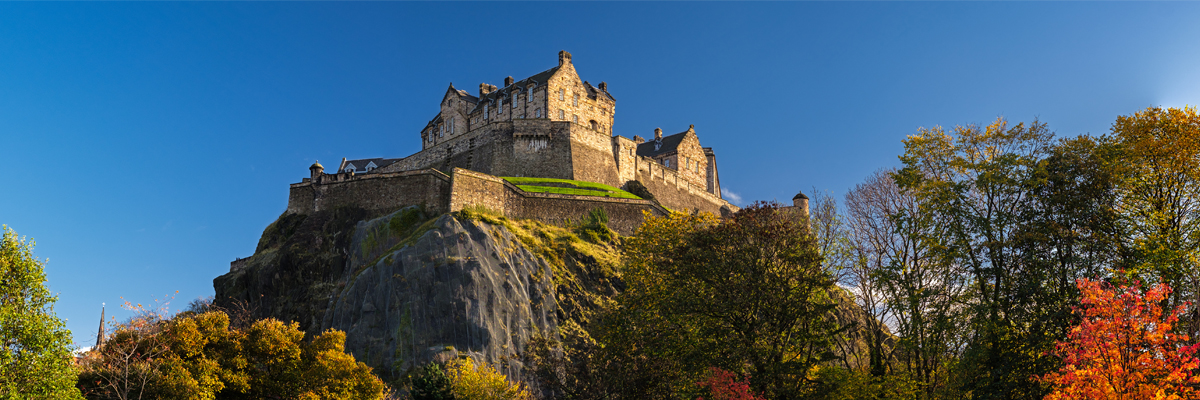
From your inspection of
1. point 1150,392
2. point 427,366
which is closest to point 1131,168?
point 1150,392

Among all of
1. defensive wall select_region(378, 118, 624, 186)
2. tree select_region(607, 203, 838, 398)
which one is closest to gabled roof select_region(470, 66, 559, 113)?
defensive wall select_region(378, 118, 624, 186)

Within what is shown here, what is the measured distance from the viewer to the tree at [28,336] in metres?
19.6

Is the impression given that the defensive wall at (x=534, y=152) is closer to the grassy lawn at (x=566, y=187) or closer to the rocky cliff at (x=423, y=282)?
the grassy lawn at (x=566, y=187)

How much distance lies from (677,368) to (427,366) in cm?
1351

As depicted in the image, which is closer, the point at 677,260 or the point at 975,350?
the point at 975,350

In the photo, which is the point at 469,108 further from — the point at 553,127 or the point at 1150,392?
the point at 1150,392

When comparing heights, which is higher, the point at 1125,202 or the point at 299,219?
the point at 299,219

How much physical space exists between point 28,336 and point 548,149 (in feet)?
140

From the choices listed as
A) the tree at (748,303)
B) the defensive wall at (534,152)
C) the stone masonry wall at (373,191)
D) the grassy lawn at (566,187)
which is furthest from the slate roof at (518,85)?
the tree at (748,303)

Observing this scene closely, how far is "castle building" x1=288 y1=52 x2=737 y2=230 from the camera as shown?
59.9 meters

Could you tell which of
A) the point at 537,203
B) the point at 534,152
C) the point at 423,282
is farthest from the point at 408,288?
the point at 534,152

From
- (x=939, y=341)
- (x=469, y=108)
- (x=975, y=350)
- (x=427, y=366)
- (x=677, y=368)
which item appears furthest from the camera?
(x=469, y=108)

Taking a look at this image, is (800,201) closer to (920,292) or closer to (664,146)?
(664,146)

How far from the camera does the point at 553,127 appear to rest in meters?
61.4
